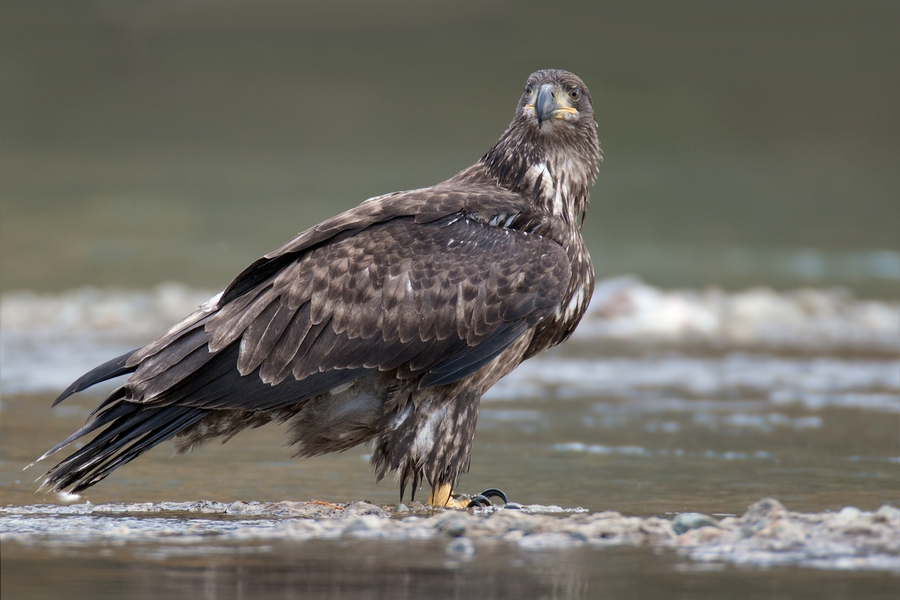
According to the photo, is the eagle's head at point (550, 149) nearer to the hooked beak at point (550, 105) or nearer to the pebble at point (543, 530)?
the hooked beak at point (550, 105)

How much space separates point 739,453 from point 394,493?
2272 millimetres

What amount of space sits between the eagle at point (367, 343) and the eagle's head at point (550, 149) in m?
0.37

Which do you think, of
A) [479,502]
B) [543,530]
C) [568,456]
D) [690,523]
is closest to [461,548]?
[543,530]

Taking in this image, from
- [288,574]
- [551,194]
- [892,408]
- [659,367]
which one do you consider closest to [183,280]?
[659,367]

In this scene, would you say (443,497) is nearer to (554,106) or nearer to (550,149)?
(550,149)

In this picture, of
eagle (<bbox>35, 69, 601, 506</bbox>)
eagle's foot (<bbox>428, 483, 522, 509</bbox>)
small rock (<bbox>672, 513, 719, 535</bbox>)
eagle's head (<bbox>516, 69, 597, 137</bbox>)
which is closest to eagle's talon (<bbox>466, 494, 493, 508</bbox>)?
eagle's foot (<bbox>428, 483, 522, 509</bbox>)

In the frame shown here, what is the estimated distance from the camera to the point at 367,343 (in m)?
5.94

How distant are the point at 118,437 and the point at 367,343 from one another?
47.7 inches

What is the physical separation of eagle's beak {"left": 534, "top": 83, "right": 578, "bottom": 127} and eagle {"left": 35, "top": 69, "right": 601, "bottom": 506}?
2.12 feet

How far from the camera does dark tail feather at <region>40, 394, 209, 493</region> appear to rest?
5.82m

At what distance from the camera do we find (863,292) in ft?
57.6

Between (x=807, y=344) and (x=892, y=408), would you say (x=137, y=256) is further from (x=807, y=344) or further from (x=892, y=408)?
(x=892, y=408)

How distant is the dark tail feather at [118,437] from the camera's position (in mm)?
5820

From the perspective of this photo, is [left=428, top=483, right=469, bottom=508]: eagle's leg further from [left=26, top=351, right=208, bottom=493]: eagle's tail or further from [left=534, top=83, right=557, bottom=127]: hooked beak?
[left=534, top=83, right=557, bottom=127]: hooked beak
